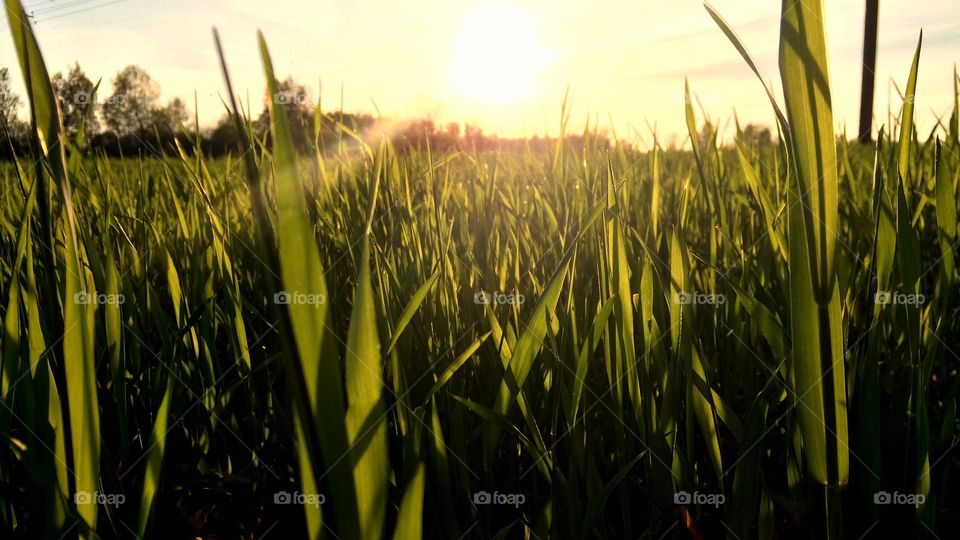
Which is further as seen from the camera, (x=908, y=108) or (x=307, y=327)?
(x=908, y=108)

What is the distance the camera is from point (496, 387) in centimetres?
77

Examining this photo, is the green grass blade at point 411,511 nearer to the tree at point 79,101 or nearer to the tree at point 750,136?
the tree at point 79,101

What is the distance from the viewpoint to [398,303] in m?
0.87

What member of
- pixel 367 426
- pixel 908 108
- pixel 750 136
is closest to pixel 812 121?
pixel 367 426

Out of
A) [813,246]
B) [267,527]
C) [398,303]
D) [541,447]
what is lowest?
[267,527]

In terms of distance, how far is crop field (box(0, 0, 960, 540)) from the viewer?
31cm

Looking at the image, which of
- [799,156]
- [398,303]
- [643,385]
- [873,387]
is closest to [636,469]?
[643,385]

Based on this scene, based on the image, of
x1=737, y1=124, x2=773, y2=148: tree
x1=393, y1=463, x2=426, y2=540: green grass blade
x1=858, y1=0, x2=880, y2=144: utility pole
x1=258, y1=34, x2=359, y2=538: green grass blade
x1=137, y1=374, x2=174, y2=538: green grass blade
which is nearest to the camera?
x1=258, y1=34, x2=359, y2=538: green grass blade

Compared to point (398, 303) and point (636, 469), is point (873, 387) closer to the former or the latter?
point (636, 469)

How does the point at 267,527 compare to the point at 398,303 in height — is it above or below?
below

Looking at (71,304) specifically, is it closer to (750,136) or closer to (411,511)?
(411,511)

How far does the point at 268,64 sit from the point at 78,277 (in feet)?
1.03

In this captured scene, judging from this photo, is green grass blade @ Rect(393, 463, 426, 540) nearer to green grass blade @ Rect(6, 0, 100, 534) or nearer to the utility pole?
green grass blade @ Rect(6, 0, 100, 534)

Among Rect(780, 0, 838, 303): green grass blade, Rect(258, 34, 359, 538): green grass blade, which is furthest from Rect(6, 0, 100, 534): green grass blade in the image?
Rect(780, 0, 838, 303): green grass blade
